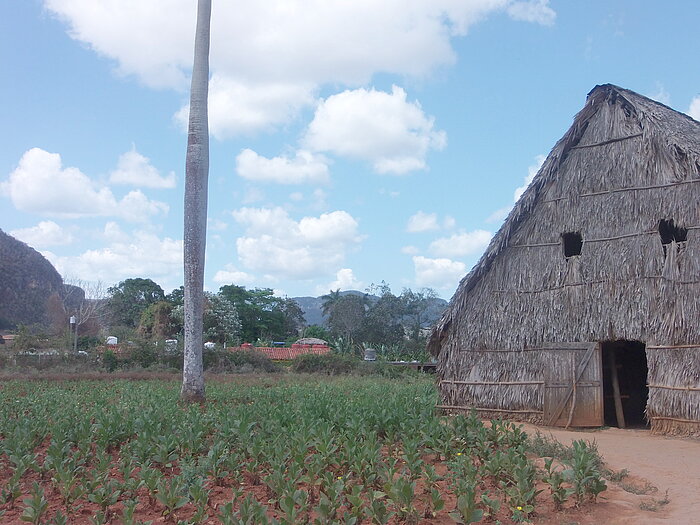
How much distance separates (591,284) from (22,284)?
48730 mm

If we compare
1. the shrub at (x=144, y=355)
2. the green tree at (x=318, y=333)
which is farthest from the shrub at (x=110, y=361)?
the green tree at (x=318, y=333)

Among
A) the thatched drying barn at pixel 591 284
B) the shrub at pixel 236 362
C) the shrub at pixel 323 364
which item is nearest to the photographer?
the thatched drying barn at pixel 591 284

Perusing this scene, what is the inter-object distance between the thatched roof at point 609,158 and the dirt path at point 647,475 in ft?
10.1

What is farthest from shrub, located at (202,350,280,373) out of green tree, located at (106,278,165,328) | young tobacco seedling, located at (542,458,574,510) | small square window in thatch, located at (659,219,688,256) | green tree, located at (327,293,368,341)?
green tree, located at (106,278,165,328)

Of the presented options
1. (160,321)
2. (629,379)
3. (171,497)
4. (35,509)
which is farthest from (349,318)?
(35,509)

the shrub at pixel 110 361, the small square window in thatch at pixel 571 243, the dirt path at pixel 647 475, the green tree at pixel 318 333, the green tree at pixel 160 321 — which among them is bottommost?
the dirt path at pixel 647 475

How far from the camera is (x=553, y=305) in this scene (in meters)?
12.7

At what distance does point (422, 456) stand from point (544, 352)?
5.49 metres

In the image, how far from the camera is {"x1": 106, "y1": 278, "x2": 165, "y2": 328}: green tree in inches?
1944

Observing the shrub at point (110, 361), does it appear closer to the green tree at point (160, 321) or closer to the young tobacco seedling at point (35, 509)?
the green tree at point (160, 321)

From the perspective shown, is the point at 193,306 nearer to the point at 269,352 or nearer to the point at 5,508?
the point at 5,508

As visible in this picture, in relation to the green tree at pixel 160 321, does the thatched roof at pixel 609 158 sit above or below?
above

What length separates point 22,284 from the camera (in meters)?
51.2

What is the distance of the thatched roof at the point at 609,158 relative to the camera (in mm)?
11992
